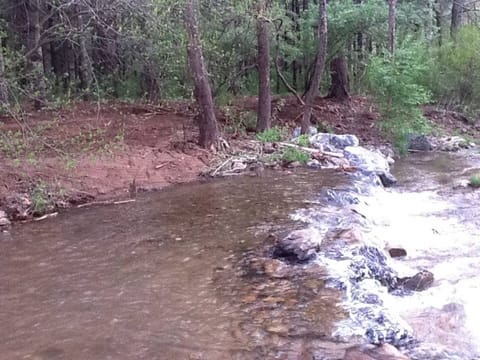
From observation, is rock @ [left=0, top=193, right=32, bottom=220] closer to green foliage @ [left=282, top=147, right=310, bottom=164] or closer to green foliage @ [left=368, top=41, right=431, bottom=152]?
green foliage @ [left=282, top=147, right=310, bottom=164]

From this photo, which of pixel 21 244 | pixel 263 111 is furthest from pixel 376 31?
pixel 21 244

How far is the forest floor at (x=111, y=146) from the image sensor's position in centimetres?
949

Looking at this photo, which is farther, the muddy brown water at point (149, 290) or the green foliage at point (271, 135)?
the green foliage at point (271, 135)

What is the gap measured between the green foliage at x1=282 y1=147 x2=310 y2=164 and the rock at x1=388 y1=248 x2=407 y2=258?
222 inches

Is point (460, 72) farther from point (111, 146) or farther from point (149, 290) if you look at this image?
point (149, 290)

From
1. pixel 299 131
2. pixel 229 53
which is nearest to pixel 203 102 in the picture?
pixel 299 131

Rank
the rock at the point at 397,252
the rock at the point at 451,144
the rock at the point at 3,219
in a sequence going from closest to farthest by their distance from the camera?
the rock at the point at 397,252 → the rock at the point at 3,219 → the rock at the point at 451,144

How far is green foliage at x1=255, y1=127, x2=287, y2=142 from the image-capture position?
14.2 metres

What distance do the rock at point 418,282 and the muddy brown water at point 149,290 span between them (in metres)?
1.08

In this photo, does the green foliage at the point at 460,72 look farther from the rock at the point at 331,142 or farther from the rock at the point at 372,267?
the rock at the point at 372,267

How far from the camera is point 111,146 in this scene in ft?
36.9

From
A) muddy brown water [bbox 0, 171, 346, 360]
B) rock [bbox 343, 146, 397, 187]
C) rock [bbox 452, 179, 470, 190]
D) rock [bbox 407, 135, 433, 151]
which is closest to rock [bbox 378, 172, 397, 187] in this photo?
rock [bbox 343, 146, 397, 187]

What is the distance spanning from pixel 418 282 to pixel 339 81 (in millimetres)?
14852

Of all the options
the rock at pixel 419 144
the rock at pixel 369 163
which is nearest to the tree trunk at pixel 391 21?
the rock at pixel 419 144
